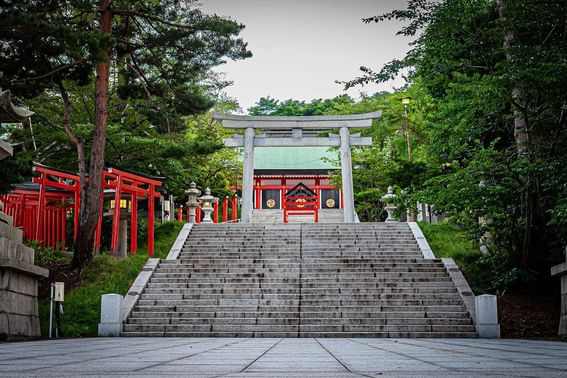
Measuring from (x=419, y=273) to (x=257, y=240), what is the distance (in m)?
5.18

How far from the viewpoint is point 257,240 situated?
1684 centimetres

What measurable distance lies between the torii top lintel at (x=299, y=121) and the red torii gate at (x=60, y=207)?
19.0 ft

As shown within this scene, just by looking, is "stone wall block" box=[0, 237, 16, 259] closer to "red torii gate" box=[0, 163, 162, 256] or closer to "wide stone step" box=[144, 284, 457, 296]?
"wide stone step" box=[144, 284, 457, 296]

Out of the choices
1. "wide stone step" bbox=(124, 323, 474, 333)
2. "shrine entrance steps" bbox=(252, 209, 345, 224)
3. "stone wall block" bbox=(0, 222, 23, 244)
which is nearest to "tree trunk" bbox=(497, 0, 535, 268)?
"wide stone step" bbox=(124, 323, 474, 333)

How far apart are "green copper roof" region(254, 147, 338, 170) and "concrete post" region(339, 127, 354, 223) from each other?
838cm

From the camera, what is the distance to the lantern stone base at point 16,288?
30.9 ft

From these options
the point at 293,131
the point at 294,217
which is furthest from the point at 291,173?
the point at 293,131

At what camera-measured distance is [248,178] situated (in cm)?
2219

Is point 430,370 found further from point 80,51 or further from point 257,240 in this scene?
point 257,240

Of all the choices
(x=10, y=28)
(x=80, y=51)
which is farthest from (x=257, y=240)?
(x=10, y=28)

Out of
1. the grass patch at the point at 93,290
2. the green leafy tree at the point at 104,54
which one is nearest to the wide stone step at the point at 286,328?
the grass patch at the point at 93,290

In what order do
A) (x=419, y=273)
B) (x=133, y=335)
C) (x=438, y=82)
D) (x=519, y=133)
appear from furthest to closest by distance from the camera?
(x=438, y=82), (x=419, y=273), (x=519, y=133), (x=133, y=335)

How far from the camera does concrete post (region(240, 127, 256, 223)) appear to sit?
2141 cm

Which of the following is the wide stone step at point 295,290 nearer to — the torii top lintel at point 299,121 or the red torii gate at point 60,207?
the red torii gate at point 60,207
